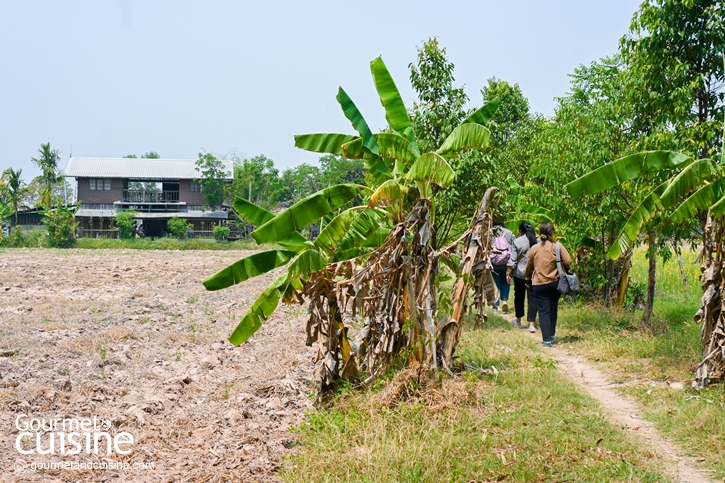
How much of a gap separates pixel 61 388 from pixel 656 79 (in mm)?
9167

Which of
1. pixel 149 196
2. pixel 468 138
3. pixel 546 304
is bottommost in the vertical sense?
pixel 546 304

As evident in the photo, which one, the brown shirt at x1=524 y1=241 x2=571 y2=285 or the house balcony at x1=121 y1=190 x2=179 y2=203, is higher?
the house balcony at x1=121 y1=190 x2=179 y2=203

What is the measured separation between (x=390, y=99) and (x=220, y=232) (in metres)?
46.7

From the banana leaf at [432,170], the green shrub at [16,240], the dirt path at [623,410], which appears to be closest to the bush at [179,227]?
the green shrub at [16,240]

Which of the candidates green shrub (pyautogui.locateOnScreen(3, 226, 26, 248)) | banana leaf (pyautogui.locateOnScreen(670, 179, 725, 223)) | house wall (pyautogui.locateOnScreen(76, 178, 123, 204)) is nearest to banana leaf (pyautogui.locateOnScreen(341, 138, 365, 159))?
banana leaf (pyautogui.locateOnScreen(670, 179, 725, 223))

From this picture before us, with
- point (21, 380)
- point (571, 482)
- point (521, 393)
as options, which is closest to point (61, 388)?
point (21, 380)

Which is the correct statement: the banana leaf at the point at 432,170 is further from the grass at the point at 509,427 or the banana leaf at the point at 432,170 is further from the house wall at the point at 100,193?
the house wall at the point at 100,193

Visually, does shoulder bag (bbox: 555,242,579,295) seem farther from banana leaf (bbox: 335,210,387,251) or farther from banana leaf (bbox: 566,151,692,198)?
banana leaf (bbox: 335,210,387,251)

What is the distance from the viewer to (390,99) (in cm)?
881

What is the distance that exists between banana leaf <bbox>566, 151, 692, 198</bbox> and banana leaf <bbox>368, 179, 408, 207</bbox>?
82.6 inches

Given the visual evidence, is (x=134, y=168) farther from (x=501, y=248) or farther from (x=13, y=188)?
(x=501, y=248)

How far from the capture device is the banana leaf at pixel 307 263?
289 inches

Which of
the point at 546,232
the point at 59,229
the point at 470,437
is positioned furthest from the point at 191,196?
the point at 470,437

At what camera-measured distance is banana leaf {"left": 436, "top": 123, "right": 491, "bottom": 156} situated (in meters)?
8.08
